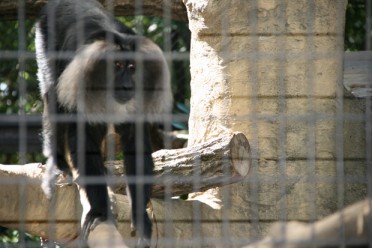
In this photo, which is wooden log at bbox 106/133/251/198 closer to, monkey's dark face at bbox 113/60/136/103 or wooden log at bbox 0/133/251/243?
wooden log at bbox 0/133/251/243

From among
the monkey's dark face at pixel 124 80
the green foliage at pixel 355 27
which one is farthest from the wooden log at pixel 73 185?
the green foliage at pixel 355 27

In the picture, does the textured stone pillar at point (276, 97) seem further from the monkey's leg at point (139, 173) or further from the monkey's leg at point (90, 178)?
the monkey's leg at point (90, 178)

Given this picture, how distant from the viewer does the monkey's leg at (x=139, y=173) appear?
248cm

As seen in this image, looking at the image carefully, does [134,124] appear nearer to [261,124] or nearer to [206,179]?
[206,179]

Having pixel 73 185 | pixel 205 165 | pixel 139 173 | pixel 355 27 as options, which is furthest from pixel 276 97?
pixel 355 27

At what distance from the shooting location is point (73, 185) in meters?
2.63

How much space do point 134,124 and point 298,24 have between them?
2.39ft

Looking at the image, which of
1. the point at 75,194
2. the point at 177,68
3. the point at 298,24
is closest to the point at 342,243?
the point at 75,194

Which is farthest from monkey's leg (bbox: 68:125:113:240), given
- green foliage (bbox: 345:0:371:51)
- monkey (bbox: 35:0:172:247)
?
green foliage (bbox: 345:0:371:51)

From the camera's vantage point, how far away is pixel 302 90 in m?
2.87

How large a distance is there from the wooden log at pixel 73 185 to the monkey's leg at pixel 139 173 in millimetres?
89

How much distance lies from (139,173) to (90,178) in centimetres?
19

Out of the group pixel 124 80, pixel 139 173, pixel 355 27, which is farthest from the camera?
pixel 355 27

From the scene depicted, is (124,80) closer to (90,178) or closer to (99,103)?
(99,103)
